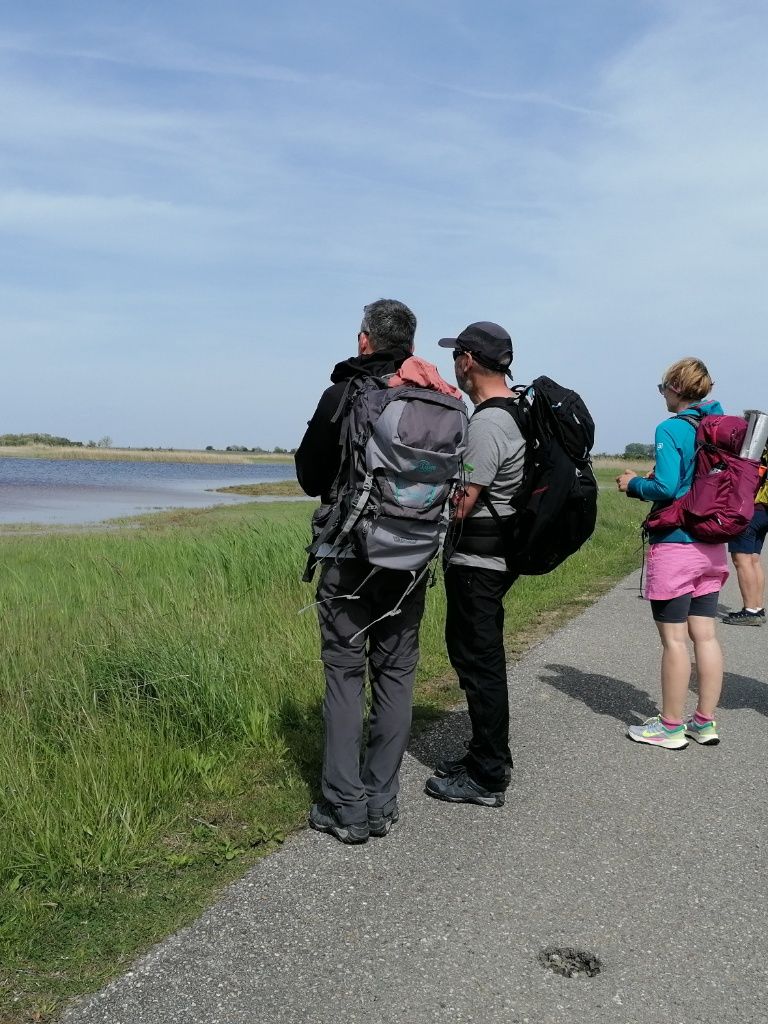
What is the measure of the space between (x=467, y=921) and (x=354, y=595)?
1220 millimetres

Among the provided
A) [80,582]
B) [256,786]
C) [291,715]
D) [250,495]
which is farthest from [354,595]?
[250,495]

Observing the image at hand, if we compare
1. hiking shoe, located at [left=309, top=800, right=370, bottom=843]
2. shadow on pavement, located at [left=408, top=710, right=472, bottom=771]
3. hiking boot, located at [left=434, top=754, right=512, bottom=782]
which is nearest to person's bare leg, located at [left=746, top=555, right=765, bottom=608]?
shadow on pavement, located at [left=408, top=710, right=472, bottom=771]

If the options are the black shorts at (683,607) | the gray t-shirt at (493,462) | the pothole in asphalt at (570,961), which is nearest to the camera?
the pothole in asphalt at (570,961)

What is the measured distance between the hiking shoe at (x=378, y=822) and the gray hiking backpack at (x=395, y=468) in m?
1.03

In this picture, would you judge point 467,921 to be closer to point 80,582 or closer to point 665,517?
point 665,517

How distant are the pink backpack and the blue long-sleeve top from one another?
0.12 ft

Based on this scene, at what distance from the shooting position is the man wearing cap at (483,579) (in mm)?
3596

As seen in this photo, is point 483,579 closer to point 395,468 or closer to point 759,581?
point 395,468

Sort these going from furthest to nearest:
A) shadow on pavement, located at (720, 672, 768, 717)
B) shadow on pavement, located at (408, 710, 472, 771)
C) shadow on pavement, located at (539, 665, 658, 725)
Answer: shadow on pavement, located at (720, 672, 768, 717) → shadow on pavement, located at (539, 665, 658, 725) → shadow on pavement, located at (408, 710, 472, 771)

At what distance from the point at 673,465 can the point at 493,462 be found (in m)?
1.39

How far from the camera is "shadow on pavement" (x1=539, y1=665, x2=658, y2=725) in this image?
515 cm

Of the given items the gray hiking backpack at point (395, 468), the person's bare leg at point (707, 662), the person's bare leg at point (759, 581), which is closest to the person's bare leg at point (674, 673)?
the person's bare leg at point (707, 662)

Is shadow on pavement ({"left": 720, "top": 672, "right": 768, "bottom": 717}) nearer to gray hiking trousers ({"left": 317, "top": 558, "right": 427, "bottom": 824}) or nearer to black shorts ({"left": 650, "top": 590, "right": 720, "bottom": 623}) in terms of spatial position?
black shorts ({"left": 650, "top": 590, "right": 720, "bottom": 623})

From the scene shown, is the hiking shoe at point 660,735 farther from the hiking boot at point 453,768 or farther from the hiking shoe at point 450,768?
the hiking shoe at point 450,768
